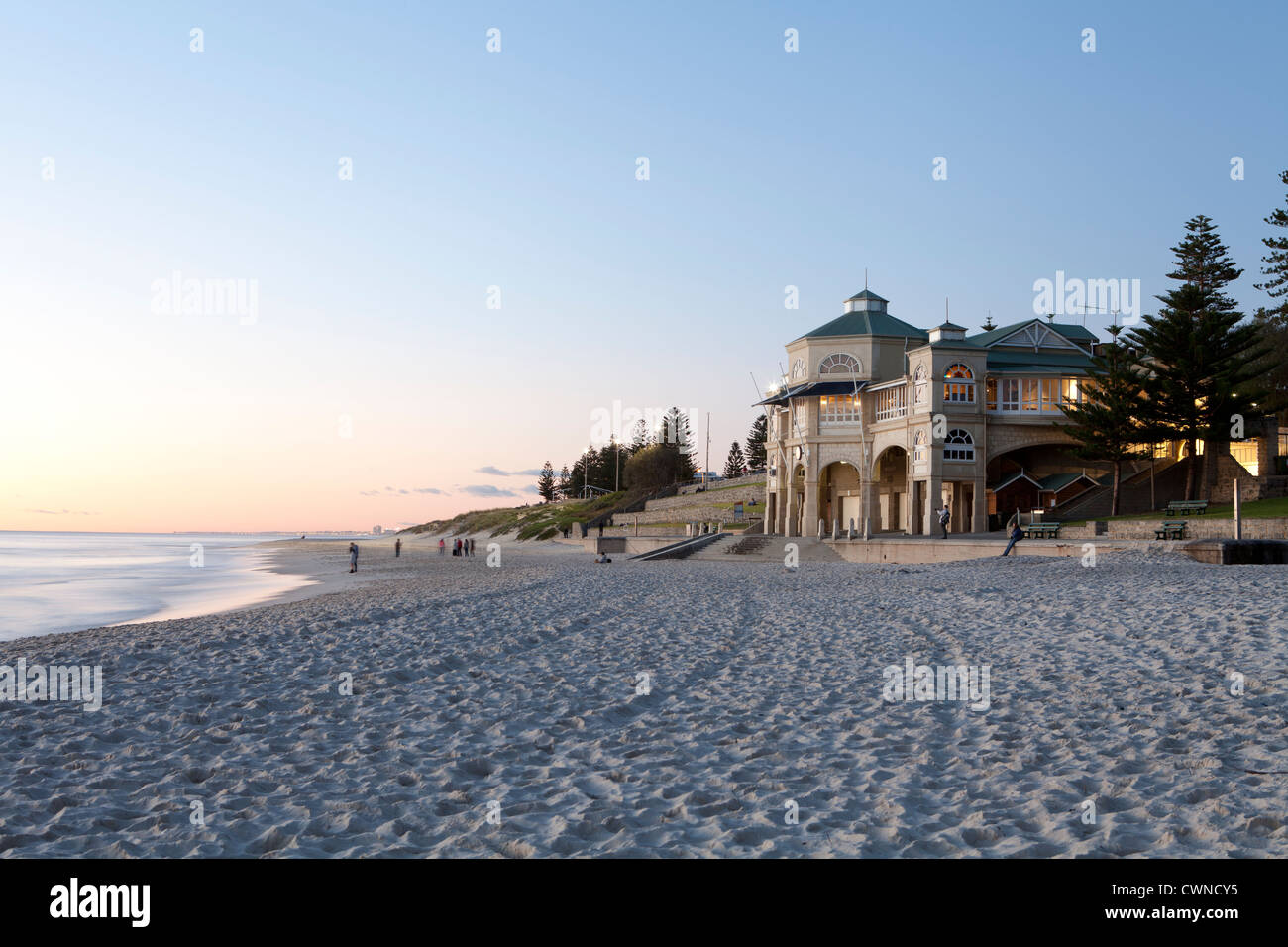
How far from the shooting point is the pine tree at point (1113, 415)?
35844 millimetres

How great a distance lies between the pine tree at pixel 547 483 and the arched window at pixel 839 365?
9303 cm

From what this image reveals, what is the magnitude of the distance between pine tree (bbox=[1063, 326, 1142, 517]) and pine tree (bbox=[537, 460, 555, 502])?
344 ft

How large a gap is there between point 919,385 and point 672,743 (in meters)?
37.4

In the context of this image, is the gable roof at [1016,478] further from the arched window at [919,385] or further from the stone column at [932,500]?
the arched window at [919,385]

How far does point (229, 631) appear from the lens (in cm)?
1360

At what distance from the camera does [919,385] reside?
41.1 m

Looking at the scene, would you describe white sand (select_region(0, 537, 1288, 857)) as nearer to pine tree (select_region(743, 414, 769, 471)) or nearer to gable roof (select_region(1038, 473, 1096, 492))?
gable roof (select_region(1038, 473, 1096, 492))

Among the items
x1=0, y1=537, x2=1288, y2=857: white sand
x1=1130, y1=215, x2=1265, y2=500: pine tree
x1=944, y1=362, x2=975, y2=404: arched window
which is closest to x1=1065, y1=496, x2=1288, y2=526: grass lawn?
x1=1130, y1=215, x2=1265, y2=500: pine tree

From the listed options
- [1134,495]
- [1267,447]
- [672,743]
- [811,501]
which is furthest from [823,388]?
[672,743]

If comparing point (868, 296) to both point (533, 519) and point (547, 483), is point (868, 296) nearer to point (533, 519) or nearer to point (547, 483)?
point (533, 519)

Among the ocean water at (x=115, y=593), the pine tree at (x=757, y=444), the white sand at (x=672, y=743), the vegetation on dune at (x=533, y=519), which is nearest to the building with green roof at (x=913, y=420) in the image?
the ocean water at (x=115, y=593)
